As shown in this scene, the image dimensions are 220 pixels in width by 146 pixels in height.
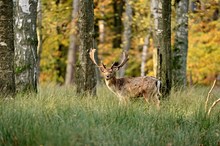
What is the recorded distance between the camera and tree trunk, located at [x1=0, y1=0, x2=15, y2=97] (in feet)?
32.8

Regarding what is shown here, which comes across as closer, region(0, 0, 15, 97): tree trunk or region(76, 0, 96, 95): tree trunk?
region(0, 0, 15, 97): tree trunk

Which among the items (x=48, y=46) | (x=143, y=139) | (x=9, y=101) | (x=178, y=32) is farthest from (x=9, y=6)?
(x=48, y=46)

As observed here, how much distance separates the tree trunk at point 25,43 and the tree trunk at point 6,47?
2289mm

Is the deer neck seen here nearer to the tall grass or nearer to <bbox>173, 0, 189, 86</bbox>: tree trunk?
the tall grass

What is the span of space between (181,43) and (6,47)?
8.57 m

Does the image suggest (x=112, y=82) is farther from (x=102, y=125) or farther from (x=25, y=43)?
(x=102, y=125)

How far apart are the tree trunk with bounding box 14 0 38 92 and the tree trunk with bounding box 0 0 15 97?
2.29m

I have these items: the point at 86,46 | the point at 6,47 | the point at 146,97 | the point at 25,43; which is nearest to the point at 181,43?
the point at 86,46

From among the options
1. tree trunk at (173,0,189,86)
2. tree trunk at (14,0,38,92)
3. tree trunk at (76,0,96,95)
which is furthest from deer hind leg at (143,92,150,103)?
tree trunk at (173,0,189,86)

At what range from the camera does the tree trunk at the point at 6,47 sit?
32.8 ft

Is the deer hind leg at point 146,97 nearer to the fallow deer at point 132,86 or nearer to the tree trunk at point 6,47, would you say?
the fallow deer at point 132,86

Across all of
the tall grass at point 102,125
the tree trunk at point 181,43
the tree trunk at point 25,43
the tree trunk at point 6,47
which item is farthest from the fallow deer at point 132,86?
the tree trunk at point 181,43

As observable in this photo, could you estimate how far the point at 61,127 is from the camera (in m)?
7.11

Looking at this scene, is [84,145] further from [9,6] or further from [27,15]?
[27,15]
